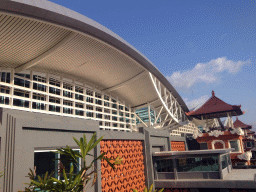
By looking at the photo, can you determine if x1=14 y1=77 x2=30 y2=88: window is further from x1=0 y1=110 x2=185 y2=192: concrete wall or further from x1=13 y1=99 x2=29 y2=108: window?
x1=0 y1=110 x2=185 y2=192: concrete wall

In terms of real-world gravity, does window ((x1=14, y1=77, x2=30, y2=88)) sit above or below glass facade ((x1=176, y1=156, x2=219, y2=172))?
above

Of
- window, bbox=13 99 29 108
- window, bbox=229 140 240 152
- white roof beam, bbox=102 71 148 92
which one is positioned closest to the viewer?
window, bbox=13 99 29 108

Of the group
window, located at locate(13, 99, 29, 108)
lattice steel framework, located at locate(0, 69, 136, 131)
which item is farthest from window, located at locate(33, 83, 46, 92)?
window, located at locate(13, 99, 29, 108)

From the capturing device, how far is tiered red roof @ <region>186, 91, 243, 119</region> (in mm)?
33000

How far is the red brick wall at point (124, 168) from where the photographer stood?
15.3 m

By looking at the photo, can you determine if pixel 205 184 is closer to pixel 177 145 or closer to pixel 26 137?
pixel 177 145

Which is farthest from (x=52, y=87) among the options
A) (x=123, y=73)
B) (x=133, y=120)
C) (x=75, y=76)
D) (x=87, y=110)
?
(x=133, y=120)

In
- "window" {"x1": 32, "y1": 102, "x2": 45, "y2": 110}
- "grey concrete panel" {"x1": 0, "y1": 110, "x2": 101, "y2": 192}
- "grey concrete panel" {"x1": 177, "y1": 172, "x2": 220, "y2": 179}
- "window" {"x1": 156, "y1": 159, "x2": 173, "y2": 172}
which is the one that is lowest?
"grey concrete panel" {"x1": 177, "y1": 172, "x2": 220, "y2": 179}

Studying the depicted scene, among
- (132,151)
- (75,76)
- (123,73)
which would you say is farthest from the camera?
(123,73)

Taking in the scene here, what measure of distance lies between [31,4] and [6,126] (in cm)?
616

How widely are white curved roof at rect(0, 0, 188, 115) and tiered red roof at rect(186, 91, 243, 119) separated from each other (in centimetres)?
1484

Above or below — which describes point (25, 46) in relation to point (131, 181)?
above

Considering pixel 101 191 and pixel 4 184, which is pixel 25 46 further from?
pixel 101 191

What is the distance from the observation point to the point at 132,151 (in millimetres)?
18750
